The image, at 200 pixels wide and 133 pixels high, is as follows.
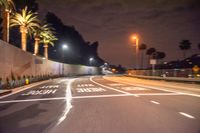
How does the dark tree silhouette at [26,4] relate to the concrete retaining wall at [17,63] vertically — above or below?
above

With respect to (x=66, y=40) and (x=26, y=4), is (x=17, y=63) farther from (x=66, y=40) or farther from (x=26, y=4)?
(x=66, y=40)

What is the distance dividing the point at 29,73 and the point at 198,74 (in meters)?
25.3

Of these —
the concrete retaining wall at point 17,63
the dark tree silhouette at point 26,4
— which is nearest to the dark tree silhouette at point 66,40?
the dark tree silhouette at point 26,4

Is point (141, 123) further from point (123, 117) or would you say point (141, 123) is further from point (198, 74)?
point (198, 74)

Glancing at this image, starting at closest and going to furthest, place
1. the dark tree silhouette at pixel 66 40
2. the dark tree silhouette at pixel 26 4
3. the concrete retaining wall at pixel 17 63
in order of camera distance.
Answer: the concrete retaining wall at pixel 17 63, the dark tree silhouette at pixel 26 4, the dark tree silhouette at pixel 66 40

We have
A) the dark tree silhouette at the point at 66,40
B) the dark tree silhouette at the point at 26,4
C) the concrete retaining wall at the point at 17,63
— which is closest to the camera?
the concrete retaining wall at the point at 17,63

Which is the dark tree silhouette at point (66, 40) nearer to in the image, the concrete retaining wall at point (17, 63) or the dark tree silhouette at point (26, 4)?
the dark tree silhouette at point (26, 4)

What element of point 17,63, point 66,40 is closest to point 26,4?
point 17,63

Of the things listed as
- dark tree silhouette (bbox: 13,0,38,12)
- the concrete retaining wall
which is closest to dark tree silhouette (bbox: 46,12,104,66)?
dark tree silhouette (bbox: 13,0,38,12)

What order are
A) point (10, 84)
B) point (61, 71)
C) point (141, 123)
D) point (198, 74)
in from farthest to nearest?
point (61, 71), point (198, 74), point (10, 84), point (141, 123)

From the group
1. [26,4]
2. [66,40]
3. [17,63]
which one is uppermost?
[26,4]

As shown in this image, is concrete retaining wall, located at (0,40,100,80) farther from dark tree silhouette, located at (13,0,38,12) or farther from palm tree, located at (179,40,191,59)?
palm tree, located at (179,40,191,59)

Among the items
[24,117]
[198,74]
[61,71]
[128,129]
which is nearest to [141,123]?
[128,129]

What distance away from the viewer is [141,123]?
8656 mm
